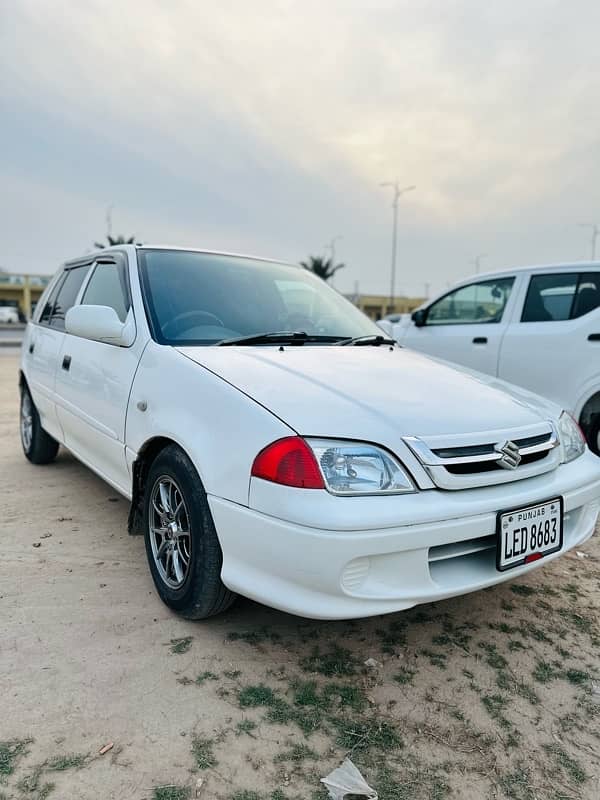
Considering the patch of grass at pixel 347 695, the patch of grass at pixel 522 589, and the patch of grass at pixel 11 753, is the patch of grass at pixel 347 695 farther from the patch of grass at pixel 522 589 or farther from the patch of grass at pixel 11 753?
the patch of grass at pixel 522 589

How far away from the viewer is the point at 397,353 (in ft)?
9.95

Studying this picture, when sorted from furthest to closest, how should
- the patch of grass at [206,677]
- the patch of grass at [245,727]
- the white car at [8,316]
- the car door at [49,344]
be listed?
the white car at [8,316] → the car door at [49,344] → the patch of grass at [206,677] → the patch of grass at [245,727]

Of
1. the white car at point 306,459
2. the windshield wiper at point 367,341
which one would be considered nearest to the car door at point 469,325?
A: the windshield wiper at point 367,341

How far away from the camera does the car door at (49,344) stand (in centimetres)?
386

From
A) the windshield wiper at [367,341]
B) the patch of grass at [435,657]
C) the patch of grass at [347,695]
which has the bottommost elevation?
the patch of grass at [435,657]

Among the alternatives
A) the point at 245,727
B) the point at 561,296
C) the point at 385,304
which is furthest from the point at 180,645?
the point at 385,304

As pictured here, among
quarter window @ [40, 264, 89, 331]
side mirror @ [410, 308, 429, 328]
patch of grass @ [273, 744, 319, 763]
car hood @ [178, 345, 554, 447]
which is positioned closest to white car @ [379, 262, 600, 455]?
side mirror @ [410, 308, 429, 328]

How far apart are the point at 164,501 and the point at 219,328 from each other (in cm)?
89

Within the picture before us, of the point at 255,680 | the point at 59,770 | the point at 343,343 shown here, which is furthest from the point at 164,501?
the point at 343,343

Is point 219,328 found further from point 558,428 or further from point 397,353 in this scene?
point 558,428

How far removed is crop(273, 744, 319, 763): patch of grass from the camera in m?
1.67

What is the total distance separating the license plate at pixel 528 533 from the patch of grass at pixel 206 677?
3.49ft

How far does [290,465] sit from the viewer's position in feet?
6.11

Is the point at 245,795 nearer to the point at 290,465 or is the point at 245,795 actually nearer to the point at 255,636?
the point at 255,636
